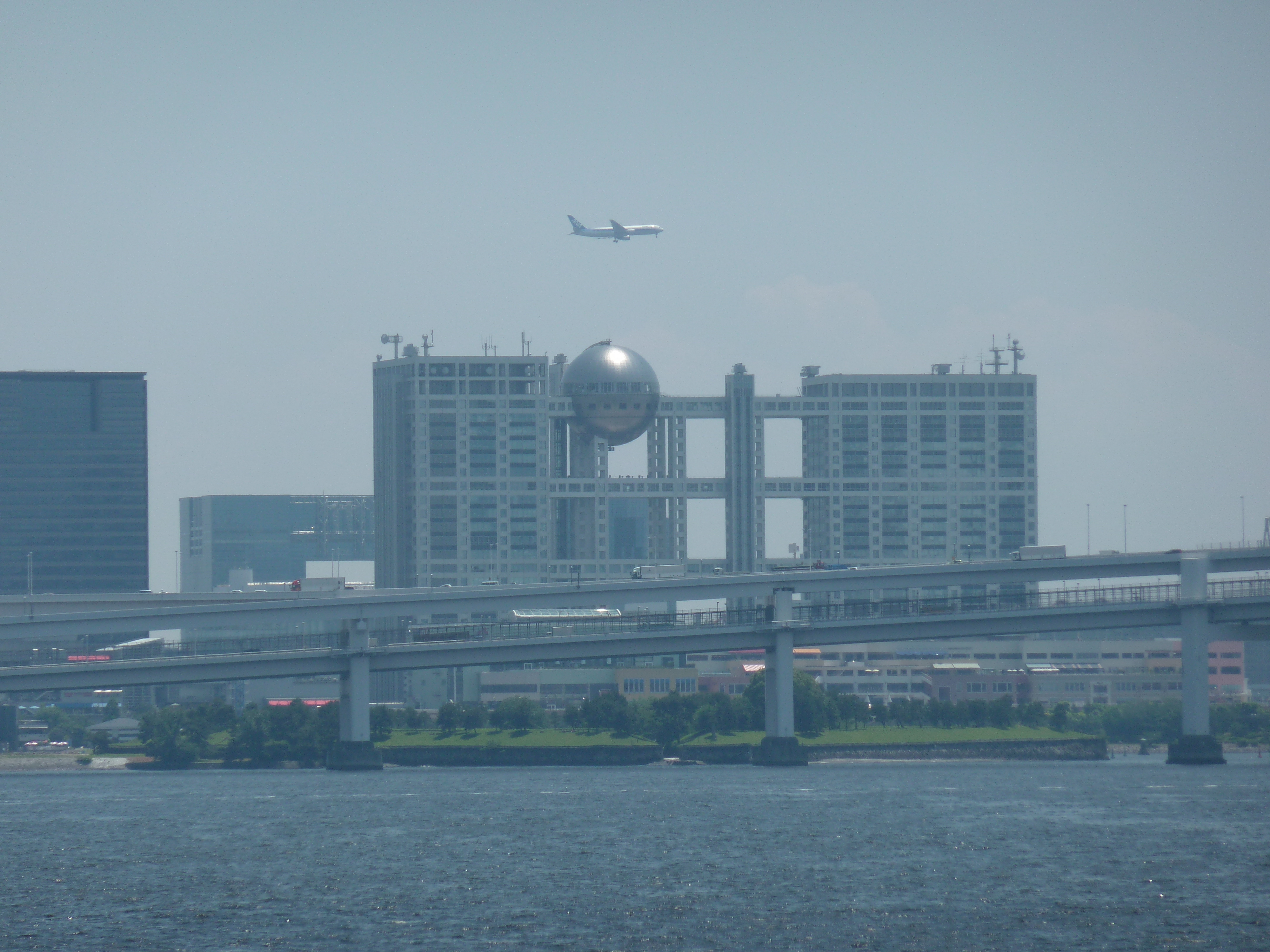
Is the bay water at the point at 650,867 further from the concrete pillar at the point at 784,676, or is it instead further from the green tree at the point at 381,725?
the green tree at the point at 381,725

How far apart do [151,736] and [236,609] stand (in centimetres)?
3122

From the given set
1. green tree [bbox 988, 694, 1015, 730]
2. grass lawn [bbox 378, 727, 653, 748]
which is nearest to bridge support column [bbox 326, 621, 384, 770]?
grass lawn [bbox 378, 727, 653, 748]

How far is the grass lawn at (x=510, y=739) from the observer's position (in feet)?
440

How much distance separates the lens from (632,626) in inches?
4560

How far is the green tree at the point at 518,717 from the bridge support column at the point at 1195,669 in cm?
4886

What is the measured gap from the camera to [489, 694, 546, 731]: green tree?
5561 inches

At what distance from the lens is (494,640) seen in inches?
4387

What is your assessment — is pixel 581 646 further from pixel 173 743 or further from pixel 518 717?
pixel 173 743

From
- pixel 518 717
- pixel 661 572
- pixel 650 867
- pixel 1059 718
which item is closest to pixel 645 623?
pixel 518 717

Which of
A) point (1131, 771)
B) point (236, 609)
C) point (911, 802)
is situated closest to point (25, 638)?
point (236, 609)

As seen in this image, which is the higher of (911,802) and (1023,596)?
(1023,596)

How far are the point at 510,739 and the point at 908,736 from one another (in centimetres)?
2825

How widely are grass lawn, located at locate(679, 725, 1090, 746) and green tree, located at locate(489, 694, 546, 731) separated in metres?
13.4

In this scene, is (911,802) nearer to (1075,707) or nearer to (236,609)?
(236,609)
